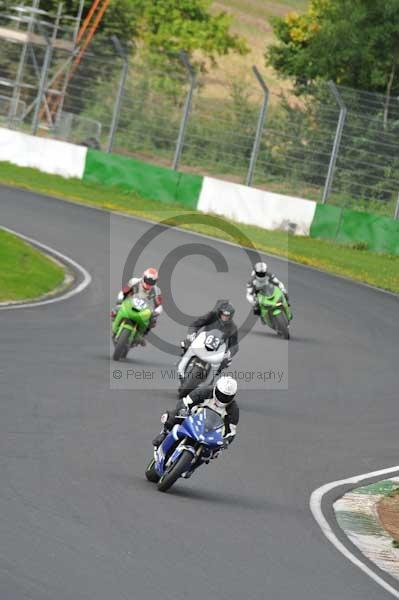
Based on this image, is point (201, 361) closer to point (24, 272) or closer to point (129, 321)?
point (129, 321)

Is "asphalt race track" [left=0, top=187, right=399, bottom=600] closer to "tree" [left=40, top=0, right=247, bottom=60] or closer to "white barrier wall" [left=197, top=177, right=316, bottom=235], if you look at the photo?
"white barrier wall" [left=197, top=177, right=316, bottom=235]

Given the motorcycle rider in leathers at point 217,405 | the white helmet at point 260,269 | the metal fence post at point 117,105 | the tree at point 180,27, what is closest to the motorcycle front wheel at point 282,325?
the white helmet at point 260,269

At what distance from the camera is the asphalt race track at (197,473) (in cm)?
926

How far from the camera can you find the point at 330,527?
12352 mm

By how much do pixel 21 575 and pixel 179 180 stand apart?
31117 mm

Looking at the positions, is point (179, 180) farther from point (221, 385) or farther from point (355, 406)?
point (221, 385)

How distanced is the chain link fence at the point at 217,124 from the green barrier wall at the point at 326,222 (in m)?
0.85

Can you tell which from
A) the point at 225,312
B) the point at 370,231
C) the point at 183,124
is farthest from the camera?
the point at 183,124

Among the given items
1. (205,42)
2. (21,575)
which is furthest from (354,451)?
(205,42)

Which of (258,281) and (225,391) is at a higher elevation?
(225,391)

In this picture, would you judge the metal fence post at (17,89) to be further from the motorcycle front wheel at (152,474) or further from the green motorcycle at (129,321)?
the motorcycle front wheel at (152,474)

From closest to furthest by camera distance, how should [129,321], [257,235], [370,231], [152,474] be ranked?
[152,474]
[129,321]
[257,235]
[370,231]

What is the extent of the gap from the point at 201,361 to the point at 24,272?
366 inches

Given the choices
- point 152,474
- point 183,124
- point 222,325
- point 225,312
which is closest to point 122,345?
point 222,325
